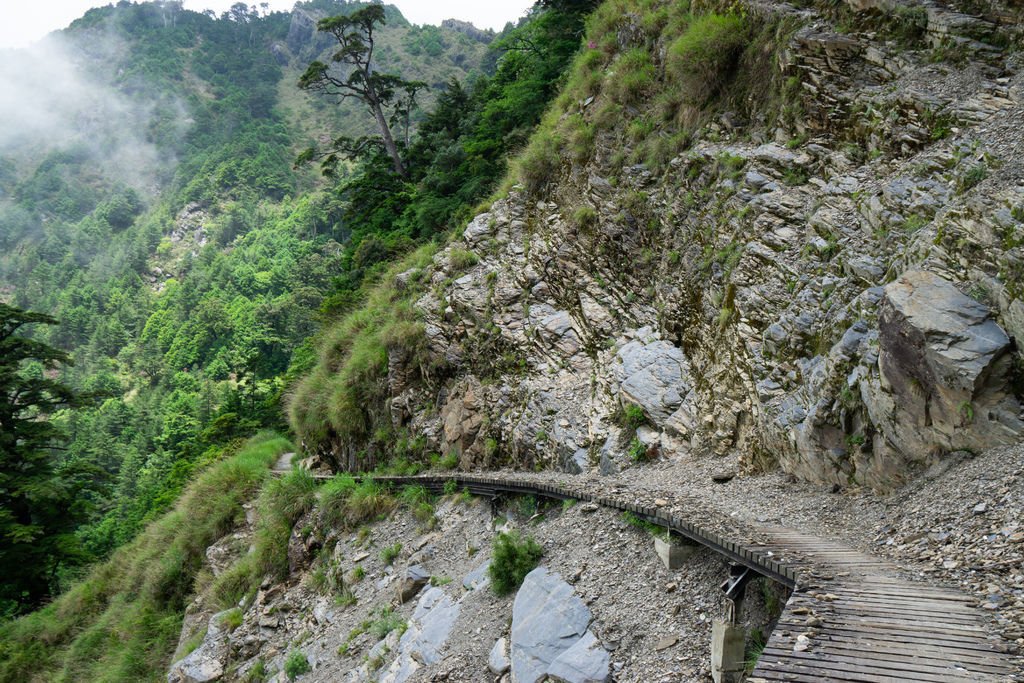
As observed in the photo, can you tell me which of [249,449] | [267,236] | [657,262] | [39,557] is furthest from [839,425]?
[267,236]

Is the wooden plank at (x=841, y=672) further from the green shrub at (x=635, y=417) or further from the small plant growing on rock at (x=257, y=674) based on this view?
the small plant growing on rock at (x=257, y=674)

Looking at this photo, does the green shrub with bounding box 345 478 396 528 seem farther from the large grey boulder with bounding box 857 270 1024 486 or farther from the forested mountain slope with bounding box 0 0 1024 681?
the large grey boulder with bounding box 857 270 1024 486

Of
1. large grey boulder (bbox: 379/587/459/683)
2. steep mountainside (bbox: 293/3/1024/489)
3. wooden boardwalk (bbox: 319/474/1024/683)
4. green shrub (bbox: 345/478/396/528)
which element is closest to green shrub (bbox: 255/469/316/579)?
green shrub (bbox: 345/478/396/528)

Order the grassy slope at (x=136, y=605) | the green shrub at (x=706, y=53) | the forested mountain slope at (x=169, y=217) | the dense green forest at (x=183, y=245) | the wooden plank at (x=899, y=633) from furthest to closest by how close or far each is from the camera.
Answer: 1. the forested mountain slope at (x=169, y=217)
2. the dense green forest at (x=183, y=245)
3. the grassy slope at (x=136, y=605)
4. the green shrub at (x=706, y=53)
5. the wooden plank at (x=899, y=633)

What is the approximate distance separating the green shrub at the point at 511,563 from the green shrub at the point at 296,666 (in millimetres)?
4156

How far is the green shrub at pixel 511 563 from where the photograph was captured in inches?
294

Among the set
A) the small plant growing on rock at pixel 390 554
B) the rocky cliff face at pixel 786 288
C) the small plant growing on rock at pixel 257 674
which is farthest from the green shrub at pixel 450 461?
the small plant growing on rock at pixel 257 674

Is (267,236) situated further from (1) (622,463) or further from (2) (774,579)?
(2) (774,579)

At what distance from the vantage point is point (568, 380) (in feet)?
38.4

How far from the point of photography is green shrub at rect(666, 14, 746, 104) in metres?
11.3

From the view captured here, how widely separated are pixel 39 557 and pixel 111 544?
6.52m

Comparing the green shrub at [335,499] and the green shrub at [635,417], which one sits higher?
the green shrub at [635,417]

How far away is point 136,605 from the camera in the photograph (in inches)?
606

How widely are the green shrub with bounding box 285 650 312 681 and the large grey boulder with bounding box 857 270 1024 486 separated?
8.47 metres
